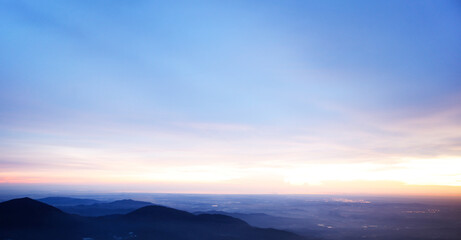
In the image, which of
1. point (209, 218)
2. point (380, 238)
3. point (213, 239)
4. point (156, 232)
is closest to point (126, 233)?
point (156, 232)

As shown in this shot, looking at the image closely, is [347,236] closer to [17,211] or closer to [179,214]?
[179,214]

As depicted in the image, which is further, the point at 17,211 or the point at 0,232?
the point at 17,211

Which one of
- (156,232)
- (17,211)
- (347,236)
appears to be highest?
(17,211)

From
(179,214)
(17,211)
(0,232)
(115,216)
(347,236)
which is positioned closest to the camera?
(0,232)

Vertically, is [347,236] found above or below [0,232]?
below

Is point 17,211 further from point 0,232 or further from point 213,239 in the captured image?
point 213,239

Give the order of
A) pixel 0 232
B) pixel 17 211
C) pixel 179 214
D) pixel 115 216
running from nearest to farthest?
pixel 0 232 → pixel 17 211 → pixel 115 216 → pixel 179 214
